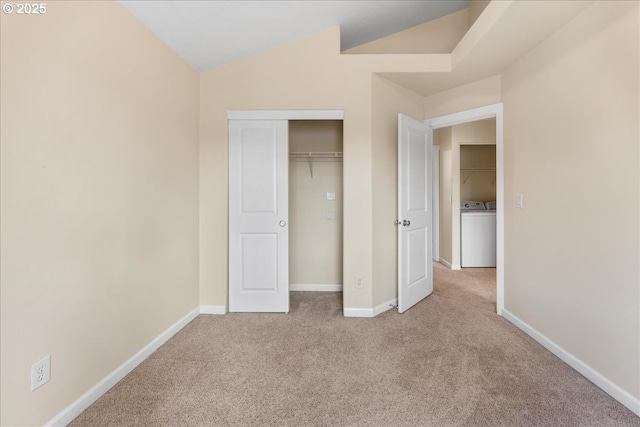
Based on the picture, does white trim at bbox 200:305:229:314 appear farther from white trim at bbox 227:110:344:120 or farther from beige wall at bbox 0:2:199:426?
white trim at bbox 227:110:344:120

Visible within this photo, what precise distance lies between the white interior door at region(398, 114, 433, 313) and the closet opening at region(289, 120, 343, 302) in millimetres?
940

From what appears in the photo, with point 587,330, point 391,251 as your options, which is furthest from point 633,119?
point 391,251

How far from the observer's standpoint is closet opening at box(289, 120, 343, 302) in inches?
141

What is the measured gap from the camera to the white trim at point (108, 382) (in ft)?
4.63

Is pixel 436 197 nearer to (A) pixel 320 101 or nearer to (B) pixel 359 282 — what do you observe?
(B) pixel 359 282

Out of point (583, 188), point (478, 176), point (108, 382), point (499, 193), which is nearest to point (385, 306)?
point (499, 193)

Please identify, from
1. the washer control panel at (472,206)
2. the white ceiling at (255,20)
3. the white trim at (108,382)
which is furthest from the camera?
the washer control panel at (472,206)

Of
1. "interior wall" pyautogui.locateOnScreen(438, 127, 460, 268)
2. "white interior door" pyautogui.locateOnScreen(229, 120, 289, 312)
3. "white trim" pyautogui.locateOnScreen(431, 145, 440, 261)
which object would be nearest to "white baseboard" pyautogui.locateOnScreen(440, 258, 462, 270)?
"interior wall" pyautogui.locateOnScreen(438, 127, 460, 268)

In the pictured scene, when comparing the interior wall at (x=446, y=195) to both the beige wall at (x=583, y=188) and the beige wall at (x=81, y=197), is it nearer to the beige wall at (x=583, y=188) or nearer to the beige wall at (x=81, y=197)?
the beige wall at (x=583, y=188)

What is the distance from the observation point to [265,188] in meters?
2.83

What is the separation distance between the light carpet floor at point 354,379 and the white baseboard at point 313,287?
0.93 metres

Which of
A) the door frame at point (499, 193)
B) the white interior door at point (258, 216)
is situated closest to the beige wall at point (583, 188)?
the door frame at point (499, 193)

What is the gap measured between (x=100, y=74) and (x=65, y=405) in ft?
5.87

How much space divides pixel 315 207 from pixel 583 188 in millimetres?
2518
